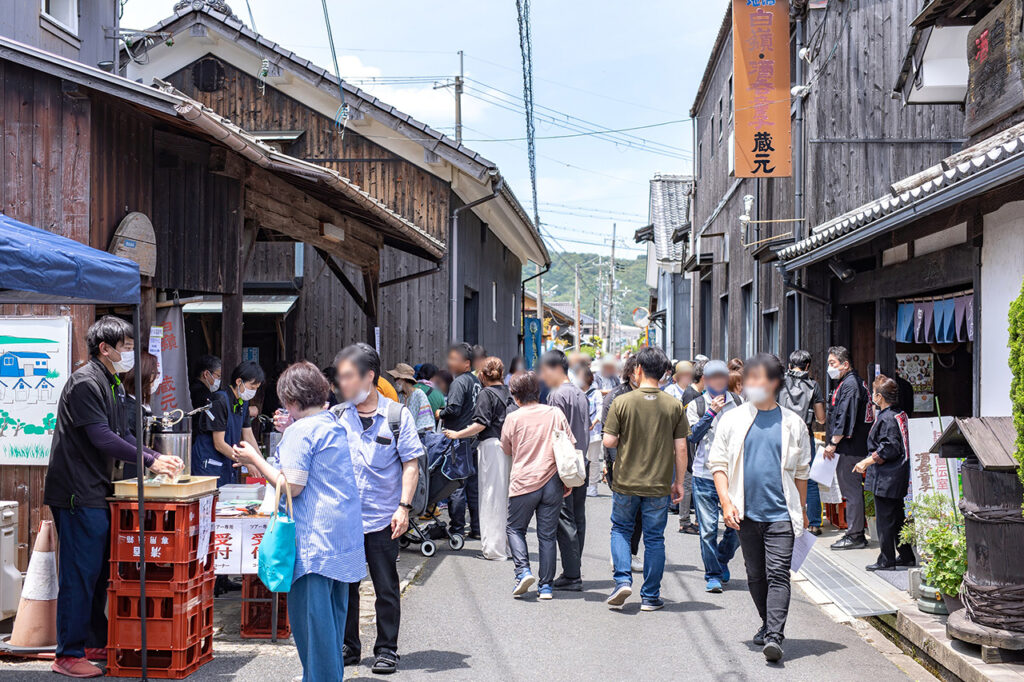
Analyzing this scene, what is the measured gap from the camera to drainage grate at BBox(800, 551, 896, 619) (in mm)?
7379

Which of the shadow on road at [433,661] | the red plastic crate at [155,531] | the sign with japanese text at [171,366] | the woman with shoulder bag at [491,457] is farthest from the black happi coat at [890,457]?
the sign with japanese text at [171,366]

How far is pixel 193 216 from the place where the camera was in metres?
9.01

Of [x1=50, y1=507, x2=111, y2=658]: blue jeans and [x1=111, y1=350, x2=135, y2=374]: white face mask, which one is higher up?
[x1=111, y1=350, x2=135, y2=374]: white face mask

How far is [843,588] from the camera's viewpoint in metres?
8.11

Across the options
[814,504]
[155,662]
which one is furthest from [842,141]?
[155,662]

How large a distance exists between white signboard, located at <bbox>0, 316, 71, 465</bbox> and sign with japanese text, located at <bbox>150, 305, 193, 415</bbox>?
1.71 m

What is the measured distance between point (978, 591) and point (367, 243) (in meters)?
9.17

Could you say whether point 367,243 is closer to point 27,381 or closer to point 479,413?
point 479,413

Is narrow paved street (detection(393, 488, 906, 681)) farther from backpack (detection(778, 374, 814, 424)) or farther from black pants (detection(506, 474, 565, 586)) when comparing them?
backpack (detection(778, 374, 814, 424))

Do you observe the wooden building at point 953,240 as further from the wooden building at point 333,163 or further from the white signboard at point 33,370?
the white signboard at point 33,370

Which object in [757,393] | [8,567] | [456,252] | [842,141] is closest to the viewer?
[757,393]

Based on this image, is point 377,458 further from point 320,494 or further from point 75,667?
point 75,667

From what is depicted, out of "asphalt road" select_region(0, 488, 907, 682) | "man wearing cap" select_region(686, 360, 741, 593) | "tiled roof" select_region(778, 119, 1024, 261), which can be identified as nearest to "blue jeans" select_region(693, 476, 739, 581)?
"man wearing cap" select_region(686, 360, 741, 593)

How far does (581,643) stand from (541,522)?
60.0 inches
